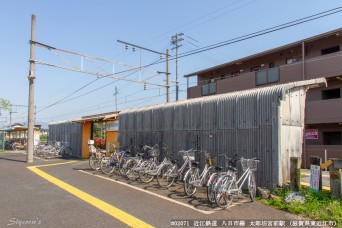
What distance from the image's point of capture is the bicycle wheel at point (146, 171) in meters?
10.2

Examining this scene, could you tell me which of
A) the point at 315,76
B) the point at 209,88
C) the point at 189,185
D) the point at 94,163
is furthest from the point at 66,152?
the point at 315,76

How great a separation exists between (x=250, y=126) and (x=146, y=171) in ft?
12.2

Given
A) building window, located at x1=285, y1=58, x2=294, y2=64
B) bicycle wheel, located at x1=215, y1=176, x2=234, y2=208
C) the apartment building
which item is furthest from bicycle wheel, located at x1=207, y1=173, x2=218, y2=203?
building window, located at x1=285, y1=58, x2=294, y2=64

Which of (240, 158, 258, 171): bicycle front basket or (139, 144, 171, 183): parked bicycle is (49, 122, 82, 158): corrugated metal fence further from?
(240, 158, 258, 171): bicycle front basket

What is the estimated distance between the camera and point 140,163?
10.6 metres

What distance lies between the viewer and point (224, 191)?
23.2ft

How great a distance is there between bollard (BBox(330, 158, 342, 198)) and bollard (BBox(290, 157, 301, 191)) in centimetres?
84

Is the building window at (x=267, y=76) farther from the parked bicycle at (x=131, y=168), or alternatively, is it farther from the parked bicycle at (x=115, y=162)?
the parked bicycle at (x=131, y=168)

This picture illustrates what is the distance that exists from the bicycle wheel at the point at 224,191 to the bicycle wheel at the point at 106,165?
6177mm

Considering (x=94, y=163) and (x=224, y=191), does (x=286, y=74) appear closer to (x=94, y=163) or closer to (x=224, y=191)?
(x=94, y=163)

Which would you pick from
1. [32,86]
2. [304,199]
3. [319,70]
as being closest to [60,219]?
[304,199]

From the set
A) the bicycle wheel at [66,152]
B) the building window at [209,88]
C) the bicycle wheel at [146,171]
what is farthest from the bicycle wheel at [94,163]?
the building window at [209,88]

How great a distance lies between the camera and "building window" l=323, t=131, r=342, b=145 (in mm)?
19109

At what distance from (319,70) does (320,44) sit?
2.37m
